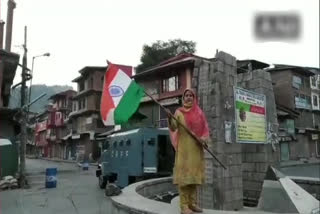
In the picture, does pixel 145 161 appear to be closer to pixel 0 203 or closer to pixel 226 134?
pixel 0 203

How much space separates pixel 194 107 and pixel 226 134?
2324mm

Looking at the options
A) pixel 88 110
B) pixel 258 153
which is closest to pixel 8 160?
pixel 258 153

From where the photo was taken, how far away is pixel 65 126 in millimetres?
71688

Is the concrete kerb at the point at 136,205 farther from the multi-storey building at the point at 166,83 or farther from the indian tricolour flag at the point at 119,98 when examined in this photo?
the multi-storey building at the point at 166,83

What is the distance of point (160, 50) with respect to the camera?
169ft

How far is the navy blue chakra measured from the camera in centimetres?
608

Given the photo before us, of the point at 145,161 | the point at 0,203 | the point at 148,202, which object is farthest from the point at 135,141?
the point at 148,202

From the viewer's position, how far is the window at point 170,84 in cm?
3744

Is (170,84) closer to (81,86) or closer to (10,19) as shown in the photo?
(10,19)

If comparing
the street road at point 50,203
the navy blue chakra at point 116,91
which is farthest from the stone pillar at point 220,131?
the street road at point 50,203

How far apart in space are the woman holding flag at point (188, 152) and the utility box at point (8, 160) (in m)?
19.6

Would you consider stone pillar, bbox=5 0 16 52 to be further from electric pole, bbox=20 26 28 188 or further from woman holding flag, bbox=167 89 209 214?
woman holding flag, bbox=167 89 209 214

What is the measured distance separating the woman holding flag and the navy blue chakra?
3.27 feet

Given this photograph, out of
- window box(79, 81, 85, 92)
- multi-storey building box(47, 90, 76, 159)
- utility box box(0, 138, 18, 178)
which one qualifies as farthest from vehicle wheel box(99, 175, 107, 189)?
multi-storey building box(47, 90, 76, 159)
